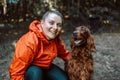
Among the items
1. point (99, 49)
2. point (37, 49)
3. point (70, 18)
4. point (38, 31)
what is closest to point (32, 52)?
point (37, 49)

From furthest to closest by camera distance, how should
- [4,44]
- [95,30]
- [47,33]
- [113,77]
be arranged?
[95,30] < [4,44] < [113,77] < [47,33]

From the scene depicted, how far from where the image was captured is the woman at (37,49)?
3.40 metres

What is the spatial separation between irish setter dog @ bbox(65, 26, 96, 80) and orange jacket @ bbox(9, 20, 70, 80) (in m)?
0.24

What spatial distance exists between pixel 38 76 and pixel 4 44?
317 centimetres

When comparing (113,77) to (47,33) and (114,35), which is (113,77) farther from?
(114,35)

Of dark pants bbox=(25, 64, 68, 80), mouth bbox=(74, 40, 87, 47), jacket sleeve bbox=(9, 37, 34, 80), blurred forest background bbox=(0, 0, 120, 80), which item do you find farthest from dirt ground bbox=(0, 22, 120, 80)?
jacket sleeve bbox=(9, 37, 34, 80)

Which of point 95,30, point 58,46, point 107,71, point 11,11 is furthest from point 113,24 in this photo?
point 58,46

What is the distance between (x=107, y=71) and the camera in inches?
202

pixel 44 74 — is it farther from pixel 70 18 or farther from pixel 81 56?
pixel 70 18

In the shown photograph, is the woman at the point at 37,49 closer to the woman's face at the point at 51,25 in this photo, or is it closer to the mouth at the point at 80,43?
the woman's face at the point at 51,25

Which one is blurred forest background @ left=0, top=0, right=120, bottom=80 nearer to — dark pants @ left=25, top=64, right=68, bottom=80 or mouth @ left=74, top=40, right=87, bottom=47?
dark pants @ left=25, top=64, right=68, bottom=80

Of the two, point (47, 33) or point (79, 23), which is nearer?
point (47, 33)

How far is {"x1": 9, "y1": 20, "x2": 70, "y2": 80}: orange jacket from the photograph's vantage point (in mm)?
3391

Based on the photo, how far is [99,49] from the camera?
6.20 m
